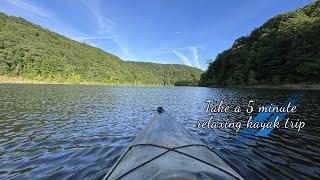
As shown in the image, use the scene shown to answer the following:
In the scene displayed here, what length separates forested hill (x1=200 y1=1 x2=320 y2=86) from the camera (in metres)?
85.4

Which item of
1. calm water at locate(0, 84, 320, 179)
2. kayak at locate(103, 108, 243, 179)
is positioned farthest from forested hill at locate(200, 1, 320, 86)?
kayak at locate(103, 108, 243, 179)

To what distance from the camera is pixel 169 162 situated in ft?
18.7

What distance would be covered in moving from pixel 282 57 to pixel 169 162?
106 m

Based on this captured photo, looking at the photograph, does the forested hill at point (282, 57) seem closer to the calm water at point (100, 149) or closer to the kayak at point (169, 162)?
the calm water at point (100, 149)

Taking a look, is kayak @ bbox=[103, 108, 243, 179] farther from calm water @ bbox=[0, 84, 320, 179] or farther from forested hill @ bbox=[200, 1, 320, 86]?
forested hill @ bbox=[200, 1, 320, 86]

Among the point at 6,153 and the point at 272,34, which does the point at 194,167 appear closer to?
the point at 6,153

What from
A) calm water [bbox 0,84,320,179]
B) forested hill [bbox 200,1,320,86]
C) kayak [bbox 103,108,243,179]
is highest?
forested hill [bbox 200,1,320,86]

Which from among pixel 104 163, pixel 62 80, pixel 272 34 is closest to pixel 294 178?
pixel 104 163

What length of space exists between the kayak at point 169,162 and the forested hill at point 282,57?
276 ft

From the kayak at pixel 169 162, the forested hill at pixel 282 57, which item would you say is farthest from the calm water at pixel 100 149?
the forested hill at pixel 282 57

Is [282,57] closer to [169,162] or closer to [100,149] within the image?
[100,149]

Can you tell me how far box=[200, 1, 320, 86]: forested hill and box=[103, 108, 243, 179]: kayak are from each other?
Result: 8416cm

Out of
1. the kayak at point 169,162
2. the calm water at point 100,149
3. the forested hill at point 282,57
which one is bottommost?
the calm water at point 100,149

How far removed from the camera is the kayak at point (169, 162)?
498 centimetres
